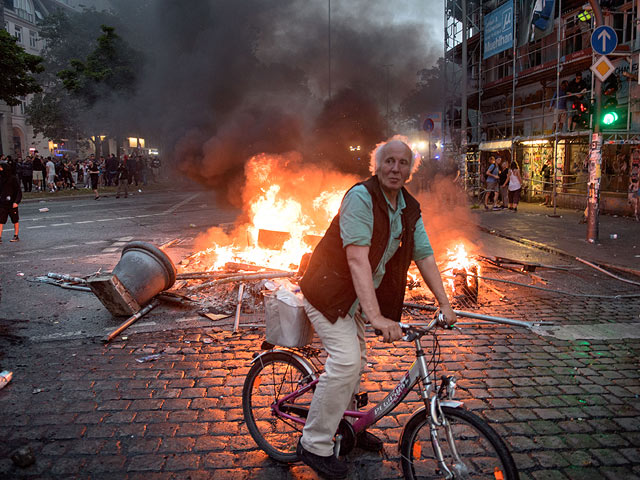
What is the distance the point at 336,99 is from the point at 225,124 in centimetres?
487

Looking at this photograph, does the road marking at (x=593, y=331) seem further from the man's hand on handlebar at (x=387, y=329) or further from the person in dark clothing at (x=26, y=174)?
the person in dark clothing at (x=26, y=174)

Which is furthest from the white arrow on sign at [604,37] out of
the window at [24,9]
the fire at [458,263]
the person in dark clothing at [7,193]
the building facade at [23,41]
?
the window at [24,9]

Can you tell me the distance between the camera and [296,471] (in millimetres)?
2963

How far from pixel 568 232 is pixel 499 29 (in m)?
12.6

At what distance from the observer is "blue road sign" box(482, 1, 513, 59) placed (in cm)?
2028

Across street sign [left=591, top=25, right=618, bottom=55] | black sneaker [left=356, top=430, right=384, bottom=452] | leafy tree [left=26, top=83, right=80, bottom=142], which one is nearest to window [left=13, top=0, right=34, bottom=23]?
leafy tree [left=26, top=83, right=80, bottom=142]

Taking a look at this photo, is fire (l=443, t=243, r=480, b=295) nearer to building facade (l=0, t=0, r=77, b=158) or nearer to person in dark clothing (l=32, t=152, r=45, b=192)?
person in dark clothing (l=32, t=152, r=45, b=192)

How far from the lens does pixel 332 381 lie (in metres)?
2.65

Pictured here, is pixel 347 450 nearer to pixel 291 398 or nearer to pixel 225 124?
pixel 291 398

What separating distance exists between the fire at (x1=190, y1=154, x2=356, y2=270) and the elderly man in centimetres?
608

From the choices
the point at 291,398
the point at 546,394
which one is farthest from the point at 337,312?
the point at 546,394

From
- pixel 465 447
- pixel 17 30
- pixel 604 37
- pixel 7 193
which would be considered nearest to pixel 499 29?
pixel 604 37

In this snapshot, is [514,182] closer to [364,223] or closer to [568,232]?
[568,232]

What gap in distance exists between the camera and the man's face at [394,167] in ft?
8.84
